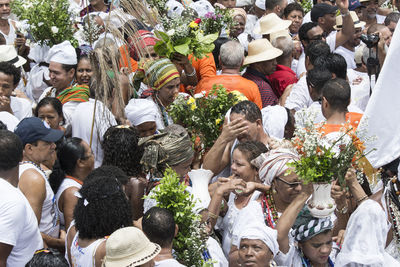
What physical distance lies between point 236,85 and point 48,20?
273 centimetres

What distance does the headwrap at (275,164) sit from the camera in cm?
516

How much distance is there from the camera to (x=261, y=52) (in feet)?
27.2

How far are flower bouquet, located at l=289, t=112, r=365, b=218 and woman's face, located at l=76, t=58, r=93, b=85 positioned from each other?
4.01m

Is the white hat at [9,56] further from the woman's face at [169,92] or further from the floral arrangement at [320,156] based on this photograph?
the floral arrangement at [320,156]

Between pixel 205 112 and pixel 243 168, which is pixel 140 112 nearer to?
pixel 205 112

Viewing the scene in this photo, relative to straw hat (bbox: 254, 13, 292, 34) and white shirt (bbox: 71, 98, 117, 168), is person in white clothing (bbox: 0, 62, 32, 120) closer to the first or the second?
white shirt (bbox: 71, 98, 117, 168)

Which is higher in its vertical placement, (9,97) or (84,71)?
(9,97)

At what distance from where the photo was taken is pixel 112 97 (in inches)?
264

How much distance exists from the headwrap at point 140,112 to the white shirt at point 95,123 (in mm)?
180

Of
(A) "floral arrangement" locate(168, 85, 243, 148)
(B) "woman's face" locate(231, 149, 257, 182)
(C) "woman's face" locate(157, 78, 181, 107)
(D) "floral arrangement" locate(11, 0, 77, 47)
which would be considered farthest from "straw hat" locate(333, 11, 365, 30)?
(B) "woman's face" locate(231, 149, 257, 182)

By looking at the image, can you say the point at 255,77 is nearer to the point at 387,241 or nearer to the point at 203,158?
the point at 203,158

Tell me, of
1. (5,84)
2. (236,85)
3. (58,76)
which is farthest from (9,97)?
(236,85)

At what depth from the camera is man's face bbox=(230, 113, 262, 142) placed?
6.03m

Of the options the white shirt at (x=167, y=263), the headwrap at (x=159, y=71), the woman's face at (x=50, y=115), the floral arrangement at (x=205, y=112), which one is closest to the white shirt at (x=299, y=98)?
the floral arrangement at (x=205, y=112)
